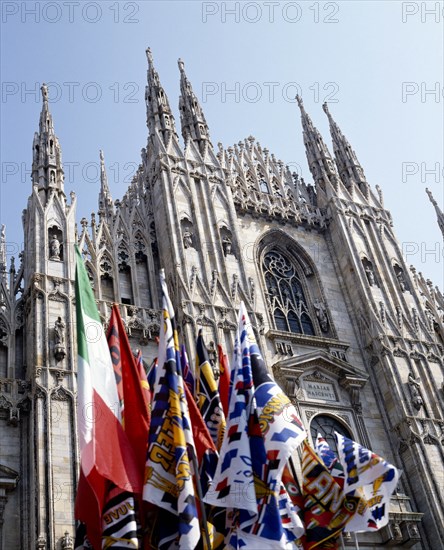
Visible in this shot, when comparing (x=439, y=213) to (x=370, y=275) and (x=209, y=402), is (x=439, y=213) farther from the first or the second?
(x=209, y=402)

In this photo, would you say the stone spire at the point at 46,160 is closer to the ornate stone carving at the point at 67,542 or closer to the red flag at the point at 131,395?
the red flag at the point at 131,395

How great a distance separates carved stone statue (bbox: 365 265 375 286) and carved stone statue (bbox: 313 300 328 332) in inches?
72.9

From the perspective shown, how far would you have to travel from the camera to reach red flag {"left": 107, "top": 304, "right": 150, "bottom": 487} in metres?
15.4

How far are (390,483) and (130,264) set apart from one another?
995cm

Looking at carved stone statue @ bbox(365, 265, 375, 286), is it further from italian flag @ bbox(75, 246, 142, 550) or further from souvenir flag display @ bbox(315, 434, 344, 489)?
italian flag @ bbox(75, 246, 142, 550)

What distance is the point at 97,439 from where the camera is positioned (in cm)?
1448

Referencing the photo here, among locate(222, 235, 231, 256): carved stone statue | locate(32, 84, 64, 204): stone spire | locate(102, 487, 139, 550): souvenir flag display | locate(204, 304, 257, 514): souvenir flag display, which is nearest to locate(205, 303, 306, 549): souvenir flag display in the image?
locate(204, 304, 257, 514): souvenir flag display

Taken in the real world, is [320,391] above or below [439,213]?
below

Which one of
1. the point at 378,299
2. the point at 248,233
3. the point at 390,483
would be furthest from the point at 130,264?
the point at 390,483

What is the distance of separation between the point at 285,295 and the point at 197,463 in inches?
446

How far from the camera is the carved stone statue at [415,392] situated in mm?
22812

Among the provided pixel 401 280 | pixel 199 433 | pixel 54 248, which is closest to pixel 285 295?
pixel 401 280

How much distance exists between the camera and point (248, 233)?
2616 centimetres

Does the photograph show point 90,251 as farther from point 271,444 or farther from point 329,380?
point 271,444
